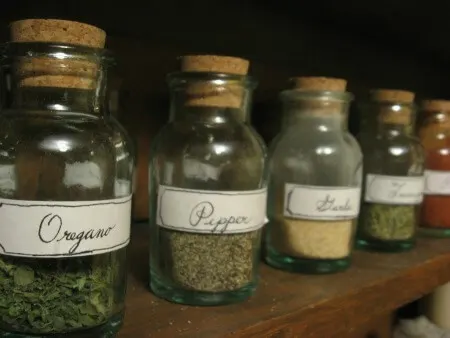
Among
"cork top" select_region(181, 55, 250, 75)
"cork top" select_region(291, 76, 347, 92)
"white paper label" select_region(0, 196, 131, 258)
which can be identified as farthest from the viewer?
"cork top" select_region(291, 76, 347, 92)

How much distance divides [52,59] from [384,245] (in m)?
0.41

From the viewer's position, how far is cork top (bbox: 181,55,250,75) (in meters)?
0.42

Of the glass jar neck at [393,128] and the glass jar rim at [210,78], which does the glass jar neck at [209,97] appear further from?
the glass jar neck at [393,128]

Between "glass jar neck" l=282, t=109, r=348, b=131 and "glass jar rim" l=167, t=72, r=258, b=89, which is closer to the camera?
"glass jar rim" l=167, t=72, r=258, b=89

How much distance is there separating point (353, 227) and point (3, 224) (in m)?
0.33

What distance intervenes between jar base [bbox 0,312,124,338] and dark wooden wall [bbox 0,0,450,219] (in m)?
0.31

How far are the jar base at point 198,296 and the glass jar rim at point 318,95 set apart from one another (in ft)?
0.66

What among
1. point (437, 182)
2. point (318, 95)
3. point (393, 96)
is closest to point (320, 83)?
point (318, 95)

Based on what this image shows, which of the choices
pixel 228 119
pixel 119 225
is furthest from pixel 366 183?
pixel 119 225

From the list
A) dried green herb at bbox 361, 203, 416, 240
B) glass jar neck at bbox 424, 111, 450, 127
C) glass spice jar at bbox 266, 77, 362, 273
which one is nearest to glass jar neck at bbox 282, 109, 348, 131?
glass spice jar at bbox 266, 77, 362, 273

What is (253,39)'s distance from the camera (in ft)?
2.37

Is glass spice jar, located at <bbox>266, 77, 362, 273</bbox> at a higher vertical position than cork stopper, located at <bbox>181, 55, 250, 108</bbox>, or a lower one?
lower

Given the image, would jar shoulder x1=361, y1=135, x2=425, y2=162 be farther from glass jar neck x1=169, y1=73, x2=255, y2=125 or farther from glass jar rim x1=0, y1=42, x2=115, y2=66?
glass jar rim x1=0, y1=42, x2=115, y2=66

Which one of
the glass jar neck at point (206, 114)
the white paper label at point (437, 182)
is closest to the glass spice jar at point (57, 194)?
the glass jar neck at point (206, 114)
